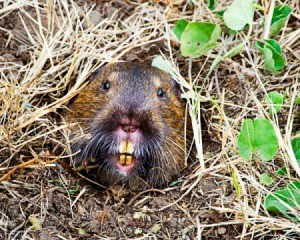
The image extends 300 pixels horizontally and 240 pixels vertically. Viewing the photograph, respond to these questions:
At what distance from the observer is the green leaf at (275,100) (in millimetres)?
4446

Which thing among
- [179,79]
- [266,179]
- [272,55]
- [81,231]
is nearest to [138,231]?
[81,231]

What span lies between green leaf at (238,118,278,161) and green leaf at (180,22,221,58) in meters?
0.76

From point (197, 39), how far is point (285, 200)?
1.31 metres

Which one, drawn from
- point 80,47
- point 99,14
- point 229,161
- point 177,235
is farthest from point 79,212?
point 99,14

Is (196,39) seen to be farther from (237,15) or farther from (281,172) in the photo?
(281,172)

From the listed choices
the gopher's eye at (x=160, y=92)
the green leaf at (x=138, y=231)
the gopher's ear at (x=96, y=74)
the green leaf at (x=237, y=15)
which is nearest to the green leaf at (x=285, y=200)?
the green leaf at (x=138, y=231)

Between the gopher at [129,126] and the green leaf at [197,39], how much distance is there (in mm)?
293

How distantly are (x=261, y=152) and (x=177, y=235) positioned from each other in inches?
27.2

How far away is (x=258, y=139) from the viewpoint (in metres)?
4.14

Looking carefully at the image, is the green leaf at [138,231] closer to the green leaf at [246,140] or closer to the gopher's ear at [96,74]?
the green leaf at [246,140]

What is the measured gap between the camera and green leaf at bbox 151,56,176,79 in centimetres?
484

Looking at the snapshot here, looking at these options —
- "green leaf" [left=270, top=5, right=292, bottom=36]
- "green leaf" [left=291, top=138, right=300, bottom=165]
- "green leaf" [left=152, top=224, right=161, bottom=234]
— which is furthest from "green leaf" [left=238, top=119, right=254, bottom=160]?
"green leaf" [left=270, top=5, right=292, bottom=36]

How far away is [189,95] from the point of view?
183 inches

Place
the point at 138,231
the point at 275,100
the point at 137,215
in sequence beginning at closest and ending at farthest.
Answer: the point at 138,231 < the point at 137,215 < the point at 275,100
